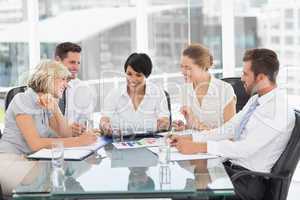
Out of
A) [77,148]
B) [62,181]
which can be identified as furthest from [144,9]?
[62,181]

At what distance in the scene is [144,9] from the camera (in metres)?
5.62

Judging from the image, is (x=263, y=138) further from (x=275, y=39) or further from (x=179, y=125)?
(x=275, y=39)

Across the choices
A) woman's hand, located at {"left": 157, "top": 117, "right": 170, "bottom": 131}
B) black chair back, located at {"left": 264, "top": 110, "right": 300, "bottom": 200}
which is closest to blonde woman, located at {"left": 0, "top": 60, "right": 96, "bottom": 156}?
woman's hand, located at {"left": 157, "top": 117, "right": 170, "bottom": 131}

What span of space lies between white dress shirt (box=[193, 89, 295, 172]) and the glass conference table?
15 cm

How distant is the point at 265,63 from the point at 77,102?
5.12 ft

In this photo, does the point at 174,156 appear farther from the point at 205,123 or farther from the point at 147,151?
the point at 205,123

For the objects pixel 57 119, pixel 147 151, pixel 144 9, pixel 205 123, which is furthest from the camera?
pixel 144 9

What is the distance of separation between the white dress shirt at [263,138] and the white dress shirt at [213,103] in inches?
26.1

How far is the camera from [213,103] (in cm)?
319

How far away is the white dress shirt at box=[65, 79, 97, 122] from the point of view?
3328 mm

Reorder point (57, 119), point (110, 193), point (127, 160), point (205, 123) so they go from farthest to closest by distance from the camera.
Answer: point (205, 123) < point (57, 119) < point (127, 160) < point (110, 193)

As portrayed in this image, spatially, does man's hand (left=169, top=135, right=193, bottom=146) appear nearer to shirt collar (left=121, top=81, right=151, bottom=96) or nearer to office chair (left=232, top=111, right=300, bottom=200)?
office chair (left=232, top=111, right=300, bottom=200)

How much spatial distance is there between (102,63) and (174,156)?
11.6ft

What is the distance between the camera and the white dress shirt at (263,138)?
237 cm
